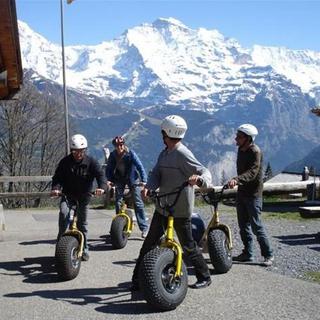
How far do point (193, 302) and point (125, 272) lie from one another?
1839mm

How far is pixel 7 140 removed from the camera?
4066 centimetres

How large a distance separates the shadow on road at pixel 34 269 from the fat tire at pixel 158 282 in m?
1.91

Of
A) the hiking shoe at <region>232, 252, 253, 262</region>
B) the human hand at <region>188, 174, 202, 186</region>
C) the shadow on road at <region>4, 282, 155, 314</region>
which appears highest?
the human hand at <region>188, 174, 202, 186</region>

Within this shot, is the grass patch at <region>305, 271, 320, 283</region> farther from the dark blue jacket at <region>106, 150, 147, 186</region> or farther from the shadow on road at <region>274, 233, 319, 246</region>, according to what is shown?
the dark blue jacket at <region>106, 150, 147, 186</region>

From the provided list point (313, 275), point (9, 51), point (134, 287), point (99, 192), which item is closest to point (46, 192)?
point (9, 51)

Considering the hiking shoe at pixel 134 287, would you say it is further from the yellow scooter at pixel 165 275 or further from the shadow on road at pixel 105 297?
the yellow scooter at pixel 165 275

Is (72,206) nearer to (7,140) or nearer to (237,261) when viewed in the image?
(237,261)

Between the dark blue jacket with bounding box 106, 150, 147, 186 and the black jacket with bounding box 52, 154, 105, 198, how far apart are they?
2313 millimetres

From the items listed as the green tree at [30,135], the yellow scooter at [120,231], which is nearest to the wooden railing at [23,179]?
the yellow scooter at [120,231]

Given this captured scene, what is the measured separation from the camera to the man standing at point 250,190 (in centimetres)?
858

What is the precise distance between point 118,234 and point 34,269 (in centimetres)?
182

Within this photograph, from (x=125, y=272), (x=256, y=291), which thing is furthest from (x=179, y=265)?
(x=125, y=272)

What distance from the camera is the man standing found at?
28.1 feet

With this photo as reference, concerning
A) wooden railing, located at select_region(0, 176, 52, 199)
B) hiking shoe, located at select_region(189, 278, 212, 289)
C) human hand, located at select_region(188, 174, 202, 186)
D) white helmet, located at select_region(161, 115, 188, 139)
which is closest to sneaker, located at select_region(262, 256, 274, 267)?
hiking shoe, located at select_region(189, 278, 212, 289)
